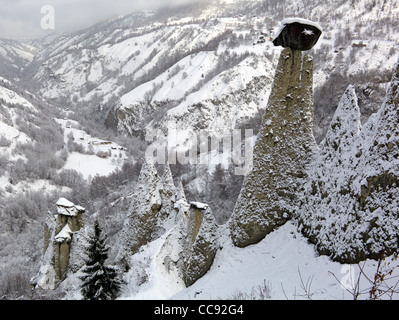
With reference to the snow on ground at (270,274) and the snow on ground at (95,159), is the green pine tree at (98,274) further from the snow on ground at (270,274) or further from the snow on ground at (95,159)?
the snow on ground at (95,159)

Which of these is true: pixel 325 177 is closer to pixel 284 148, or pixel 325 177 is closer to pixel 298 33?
pixel 284 148

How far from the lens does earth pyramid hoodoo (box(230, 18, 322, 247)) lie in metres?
11.3

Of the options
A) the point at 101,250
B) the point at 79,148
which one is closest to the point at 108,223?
the point at 101,250

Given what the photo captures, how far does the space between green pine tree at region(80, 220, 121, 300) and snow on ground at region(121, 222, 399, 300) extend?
0.89 meters

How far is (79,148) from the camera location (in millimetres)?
94062

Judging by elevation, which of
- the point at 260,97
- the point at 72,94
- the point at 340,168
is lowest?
the point at 340,168

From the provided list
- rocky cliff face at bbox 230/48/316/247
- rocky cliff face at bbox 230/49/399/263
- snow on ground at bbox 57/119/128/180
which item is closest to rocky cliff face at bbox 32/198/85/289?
rocky cliff face at bbox 230/49/399/263

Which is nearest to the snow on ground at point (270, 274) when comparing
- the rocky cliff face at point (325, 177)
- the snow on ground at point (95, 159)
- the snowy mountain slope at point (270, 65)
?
the rocky cliff face at point (325, 177)

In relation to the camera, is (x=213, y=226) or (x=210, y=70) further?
(x=210, y=70)

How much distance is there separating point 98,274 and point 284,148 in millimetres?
11452

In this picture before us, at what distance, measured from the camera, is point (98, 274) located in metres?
14.4

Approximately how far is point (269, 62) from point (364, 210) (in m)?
101

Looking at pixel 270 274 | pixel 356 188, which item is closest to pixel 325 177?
pixel 356 188
